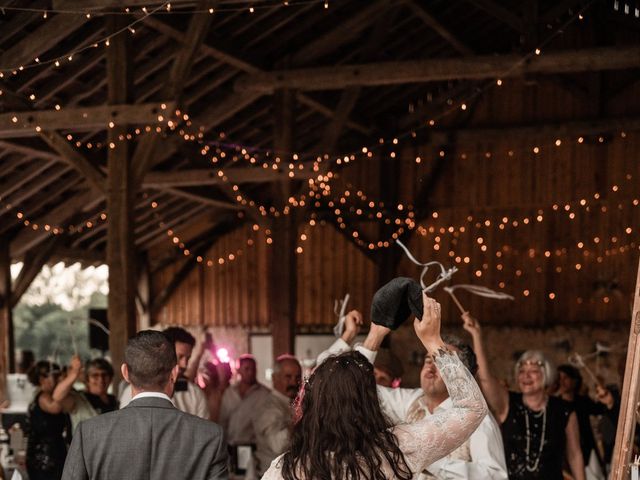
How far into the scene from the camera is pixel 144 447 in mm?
3223

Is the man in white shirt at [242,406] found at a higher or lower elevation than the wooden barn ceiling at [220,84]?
lower

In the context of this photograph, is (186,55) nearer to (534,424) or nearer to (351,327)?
(534,424)

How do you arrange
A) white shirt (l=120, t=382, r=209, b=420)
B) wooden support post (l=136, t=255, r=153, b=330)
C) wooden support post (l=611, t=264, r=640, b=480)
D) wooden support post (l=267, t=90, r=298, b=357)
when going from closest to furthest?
wooden support post (l=611, t=264, r=640, b=480), white shirt (l=120, t=382, r=209, b=420), wooden support post (l=267, t=90, r=298, b=357), wooden support post (l=136, t=255, r=153, b=330)

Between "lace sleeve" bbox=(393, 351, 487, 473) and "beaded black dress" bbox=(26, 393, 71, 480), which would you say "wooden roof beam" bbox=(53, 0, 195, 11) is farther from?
"lace sleeve" bbox=(393, 351, 487, 473)

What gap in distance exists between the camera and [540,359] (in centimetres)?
532

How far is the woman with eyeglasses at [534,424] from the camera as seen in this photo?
202 inches

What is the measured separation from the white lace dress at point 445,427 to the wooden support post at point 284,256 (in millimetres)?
8723

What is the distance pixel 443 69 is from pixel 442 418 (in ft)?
26.6

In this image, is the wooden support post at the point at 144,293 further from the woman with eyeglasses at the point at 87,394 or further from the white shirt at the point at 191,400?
the white shirt at the point at 191,400

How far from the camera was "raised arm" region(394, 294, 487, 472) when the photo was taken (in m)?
2.62

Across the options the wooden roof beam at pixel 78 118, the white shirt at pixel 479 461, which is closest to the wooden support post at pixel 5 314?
the wooden roof beam at pixel 78 118

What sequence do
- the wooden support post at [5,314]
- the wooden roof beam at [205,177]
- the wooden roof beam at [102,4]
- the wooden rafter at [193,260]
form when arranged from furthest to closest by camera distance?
1. the wooden rafter at [193,260]
2. the wooden support post at [5,314]
3. the wooden roof beam at [205,177]
4. the wooden roof beam at [102,4]

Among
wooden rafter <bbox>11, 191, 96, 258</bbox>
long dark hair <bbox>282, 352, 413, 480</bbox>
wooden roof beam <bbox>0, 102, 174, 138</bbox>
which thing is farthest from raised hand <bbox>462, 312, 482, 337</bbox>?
wooden rafter <bbox>11, 191, 96, 258</bbox>

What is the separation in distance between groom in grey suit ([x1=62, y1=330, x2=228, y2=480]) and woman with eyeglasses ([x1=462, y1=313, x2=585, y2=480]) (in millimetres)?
2035
